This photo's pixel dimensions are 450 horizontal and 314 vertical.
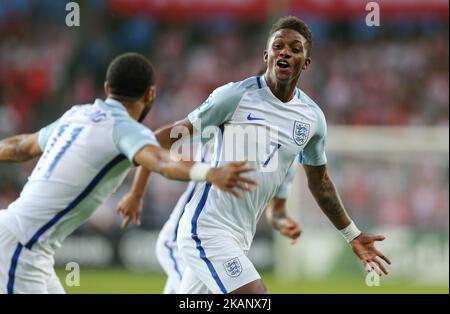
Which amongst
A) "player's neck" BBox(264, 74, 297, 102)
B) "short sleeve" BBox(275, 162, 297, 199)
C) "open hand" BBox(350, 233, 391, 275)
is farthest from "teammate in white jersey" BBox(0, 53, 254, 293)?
"short sleeve" BBox(275, 162, 297, 199)

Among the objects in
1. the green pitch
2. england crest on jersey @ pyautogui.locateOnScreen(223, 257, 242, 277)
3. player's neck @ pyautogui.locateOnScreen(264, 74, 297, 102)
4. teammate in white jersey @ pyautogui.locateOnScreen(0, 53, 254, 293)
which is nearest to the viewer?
teammate in white jersey @ pyautogui.locateOnScreen(0, 53, 254, 293)

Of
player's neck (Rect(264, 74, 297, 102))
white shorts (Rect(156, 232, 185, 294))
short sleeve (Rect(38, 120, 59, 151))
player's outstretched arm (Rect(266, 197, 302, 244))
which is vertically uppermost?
player's neck (Rect(264, 74, 297, 102))

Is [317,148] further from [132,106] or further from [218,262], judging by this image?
[132,106]

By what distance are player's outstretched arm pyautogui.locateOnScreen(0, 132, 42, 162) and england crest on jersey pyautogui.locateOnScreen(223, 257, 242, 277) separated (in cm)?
143

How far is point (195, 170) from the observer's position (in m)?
4.89

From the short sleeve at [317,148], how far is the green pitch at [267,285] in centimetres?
614

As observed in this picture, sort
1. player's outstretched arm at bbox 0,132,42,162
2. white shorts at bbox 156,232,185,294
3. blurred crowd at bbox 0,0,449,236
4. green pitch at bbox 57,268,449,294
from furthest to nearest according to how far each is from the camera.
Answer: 1. blurred crowd at bbox 0,0,449,236
2. green pitch at bbox 57,268,449,294
3. white shorts at bbox 156,232,185,294
4. player's outstretched arm at bbox 0,132,42,162

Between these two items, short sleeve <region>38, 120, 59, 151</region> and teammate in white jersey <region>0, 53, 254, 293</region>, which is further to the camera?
short sleeve <region>38, 120, 59, 151</region>

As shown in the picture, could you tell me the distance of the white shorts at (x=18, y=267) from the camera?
5488mm

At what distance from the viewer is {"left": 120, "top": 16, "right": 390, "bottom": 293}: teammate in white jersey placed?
581 centimetres

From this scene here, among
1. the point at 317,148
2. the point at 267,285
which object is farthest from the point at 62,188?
the point at 267,285

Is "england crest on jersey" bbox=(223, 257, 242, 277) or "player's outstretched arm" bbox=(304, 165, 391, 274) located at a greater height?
"player's outstretched arm" bbox=(304, 165, 391, 274)

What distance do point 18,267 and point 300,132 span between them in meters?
2.03

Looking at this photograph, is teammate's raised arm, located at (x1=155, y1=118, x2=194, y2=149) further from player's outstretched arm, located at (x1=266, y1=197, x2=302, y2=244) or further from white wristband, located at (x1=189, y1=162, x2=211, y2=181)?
player's outstretched arm, located at (x1=266, y1=197, x2=302, y2=244)
